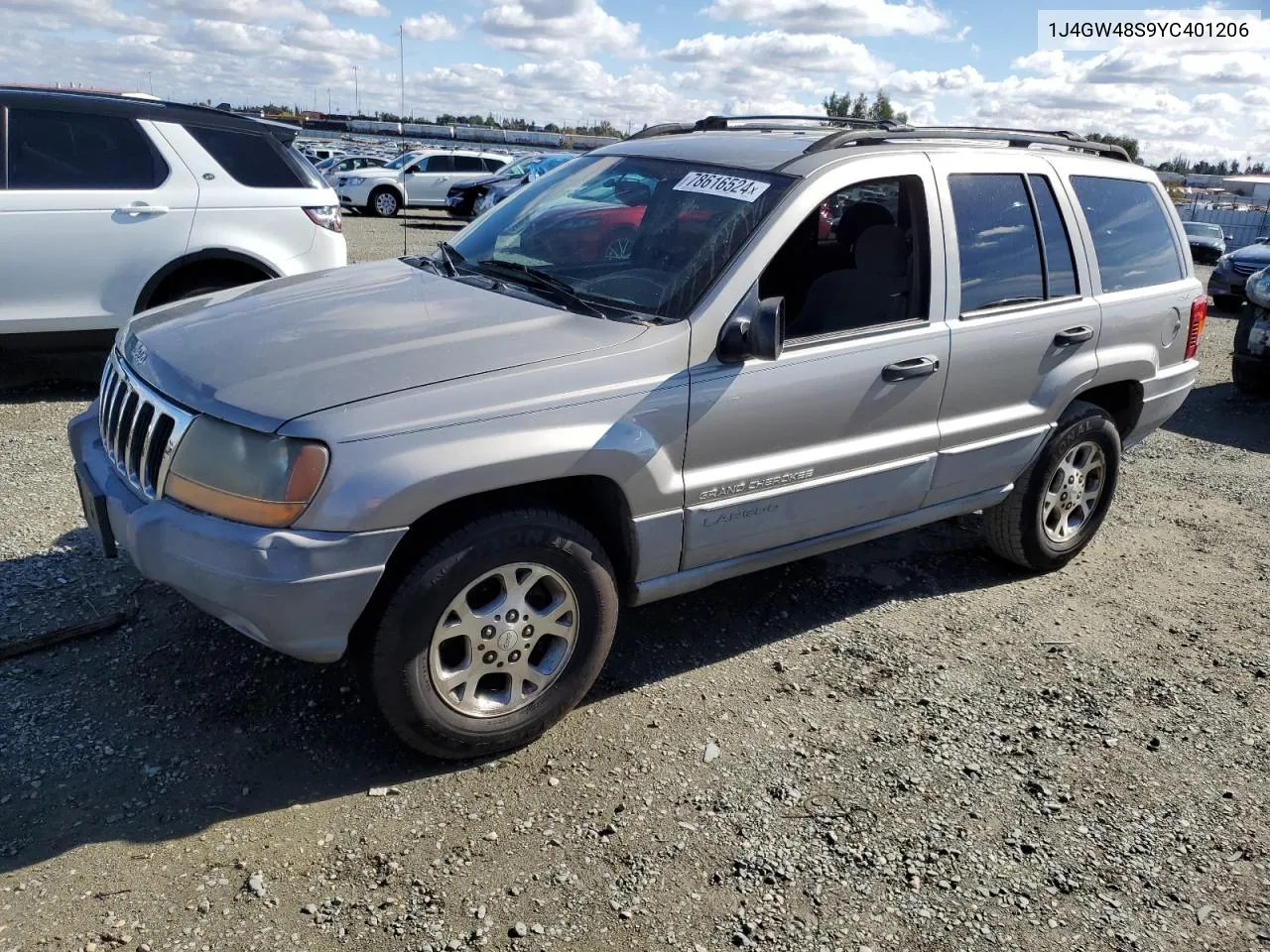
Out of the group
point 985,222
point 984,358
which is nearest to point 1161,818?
point 984,358

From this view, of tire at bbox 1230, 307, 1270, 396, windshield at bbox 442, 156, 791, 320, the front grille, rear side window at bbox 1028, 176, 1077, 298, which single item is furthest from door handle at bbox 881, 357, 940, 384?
tire at bbox 1230, 307, 1270, 396

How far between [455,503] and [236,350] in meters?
0.84

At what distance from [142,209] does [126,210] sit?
92 millimetres

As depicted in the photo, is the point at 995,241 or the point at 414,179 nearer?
the point at 995,241

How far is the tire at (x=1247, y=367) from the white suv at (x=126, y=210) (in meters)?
7.67

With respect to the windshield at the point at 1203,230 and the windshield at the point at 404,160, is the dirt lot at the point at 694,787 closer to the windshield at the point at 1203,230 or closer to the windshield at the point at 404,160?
the windshield at the point at 1203,230

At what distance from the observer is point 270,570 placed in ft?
8.85

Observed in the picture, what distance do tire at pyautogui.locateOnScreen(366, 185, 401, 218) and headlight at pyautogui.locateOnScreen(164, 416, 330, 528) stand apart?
22095 millimetres

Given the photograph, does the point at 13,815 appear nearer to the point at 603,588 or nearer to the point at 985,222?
the point at 603,588

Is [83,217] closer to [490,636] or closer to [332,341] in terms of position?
[332,341]

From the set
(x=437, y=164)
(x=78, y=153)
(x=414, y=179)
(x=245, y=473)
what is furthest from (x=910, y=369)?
(x=437, y=164)

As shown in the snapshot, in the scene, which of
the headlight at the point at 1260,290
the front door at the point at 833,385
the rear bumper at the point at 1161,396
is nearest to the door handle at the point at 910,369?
the front door at the point at 833,385

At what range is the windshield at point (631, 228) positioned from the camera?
347 cm

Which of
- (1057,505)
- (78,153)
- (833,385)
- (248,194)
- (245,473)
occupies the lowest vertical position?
(1057,505)
